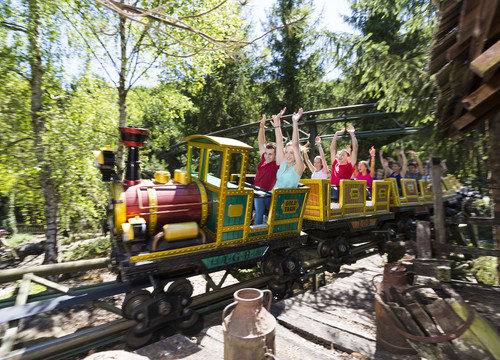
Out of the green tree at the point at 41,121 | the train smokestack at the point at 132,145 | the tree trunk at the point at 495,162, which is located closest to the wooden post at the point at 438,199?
the tree trunk at the point at 495,162

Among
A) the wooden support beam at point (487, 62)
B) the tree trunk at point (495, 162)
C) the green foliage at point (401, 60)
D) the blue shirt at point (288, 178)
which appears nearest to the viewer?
the wooden support beam at point (487, 62)

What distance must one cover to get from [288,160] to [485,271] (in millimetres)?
5497

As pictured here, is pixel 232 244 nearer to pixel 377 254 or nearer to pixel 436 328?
pixel 436 328

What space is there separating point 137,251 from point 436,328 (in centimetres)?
329

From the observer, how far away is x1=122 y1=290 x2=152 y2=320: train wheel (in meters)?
3.37

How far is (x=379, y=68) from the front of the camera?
6.28 metres

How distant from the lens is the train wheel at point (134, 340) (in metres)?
3.27

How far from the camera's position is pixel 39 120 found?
286 inches

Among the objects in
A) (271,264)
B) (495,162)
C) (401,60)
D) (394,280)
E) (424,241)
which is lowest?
(271,264)

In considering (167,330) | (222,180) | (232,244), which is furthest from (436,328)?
(167,330)

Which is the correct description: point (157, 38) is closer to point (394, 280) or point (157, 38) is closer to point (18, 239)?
point (394, 280)

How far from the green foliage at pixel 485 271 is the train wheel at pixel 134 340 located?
6560 millimetres

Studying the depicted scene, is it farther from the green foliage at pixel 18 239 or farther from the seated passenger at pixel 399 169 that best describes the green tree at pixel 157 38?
the green foliage at pixel 18 239

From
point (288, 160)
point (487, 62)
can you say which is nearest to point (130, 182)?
point (288, 160)
